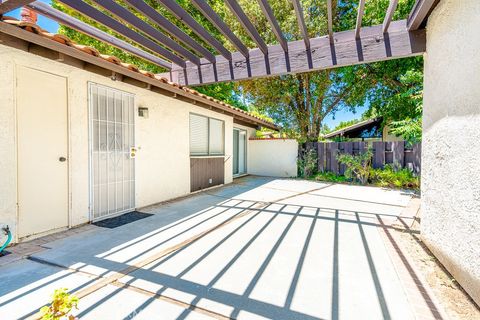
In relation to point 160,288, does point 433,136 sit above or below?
above

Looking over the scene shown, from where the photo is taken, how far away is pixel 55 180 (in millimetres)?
4086

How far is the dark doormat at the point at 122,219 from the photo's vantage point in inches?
179

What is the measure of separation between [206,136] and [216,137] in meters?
0.70

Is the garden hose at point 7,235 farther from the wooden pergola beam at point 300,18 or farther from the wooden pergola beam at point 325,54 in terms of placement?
the wooden pergola beam at point 300,18

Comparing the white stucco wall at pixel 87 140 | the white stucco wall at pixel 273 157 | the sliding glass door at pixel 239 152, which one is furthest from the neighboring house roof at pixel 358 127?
the white stucco wall at pixel 87 140

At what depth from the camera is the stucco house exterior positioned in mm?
3486

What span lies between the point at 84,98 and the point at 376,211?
655 cm

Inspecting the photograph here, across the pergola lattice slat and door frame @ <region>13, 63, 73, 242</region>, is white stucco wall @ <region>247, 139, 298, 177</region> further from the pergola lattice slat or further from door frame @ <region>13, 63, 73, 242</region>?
door frame @ <region>13, 63, 73, 242</region>

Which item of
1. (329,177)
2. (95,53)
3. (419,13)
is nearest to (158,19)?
(95,53)

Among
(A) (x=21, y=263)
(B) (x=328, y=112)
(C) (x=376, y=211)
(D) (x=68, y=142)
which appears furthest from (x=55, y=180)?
(B) (x=328, y=112)

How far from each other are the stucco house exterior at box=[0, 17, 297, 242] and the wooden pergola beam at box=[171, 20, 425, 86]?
1377 mm

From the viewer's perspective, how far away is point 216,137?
934 centimetres

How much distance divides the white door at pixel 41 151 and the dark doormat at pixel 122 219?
1.96 ft

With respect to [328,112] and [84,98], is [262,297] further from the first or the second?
[328,112]
